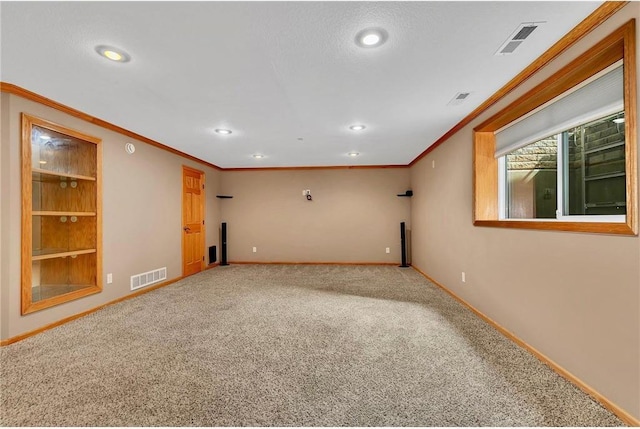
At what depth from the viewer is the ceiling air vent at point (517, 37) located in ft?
5.50

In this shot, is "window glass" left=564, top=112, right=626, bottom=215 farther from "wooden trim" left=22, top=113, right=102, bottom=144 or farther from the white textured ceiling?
"wooden trim" left=22, top=113, right=102, bottom=144

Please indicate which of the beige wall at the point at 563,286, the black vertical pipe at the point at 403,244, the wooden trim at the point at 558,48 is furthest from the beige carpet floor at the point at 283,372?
the black vertical pipe at the point at 403,244

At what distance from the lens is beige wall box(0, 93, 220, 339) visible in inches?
97.0

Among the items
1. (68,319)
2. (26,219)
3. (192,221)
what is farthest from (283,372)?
(192,221)

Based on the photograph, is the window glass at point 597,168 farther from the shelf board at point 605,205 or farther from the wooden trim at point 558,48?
the wooden trim at point 558,48

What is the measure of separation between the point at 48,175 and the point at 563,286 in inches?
193

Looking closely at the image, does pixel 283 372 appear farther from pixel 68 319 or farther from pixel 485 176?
pixel 485 176

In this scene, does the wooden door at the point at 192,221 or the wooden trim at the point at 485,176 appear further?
the wooden door at the point at 192,221

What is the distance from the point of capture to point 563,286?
6.25ft

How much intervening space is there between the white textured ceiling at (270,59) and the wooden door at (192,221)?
1906 millimetres

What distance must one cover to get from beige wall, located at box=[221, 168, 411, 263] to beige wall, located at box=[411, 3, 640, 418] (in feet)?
8.81

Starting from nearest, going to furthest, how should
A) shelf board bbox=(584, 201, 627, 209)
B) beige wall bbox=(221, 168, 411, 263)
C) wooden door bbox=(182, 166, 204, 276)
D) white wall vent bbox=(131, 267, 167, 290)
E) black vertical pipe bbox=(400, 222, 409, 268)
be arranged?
1. shelf board bbox=(584, 201, 627, 209)
2. white wall vent bbox=(131, 267, 167, 290)
3. wooden door bbox=(182, 166, 204, 276)
4. black vertical pipe bbox=(400, 222, 409, 268)
5. beige wall bbox=(221, 168, 411, 263)

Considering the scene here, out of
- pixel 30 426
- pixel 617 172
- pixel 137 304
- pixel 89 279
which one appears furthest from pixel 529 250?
pixel 89 279

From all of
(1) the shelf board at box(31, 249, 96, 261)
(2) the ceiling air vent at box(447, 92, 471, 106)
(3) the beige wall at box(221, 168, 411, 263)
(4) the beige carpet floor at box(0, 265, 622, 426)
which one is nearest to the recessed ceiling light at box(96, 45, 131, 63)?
(1) the shelf board at box(31, 249, 96, 261)
